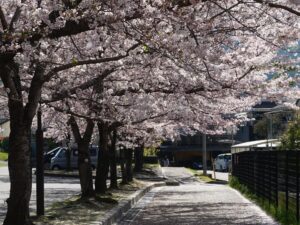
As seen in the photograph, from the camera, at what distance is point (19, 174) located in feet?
38.4

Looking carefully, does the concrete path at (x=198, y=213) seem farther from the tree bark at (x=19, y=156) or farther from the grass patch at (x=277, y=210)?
the tree bark at (x=19, y=156)

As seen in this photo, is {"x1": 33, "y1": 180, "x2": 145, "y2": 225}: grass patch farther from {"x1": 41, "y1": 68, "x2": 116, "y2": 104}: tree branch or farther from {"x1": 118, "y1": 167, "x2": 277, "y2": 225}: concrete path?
{"x1": 41, "y1": 68, "x2": 116, "y2": 104}: tree branch

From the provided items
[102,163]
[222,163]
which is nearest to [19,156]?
[102,163]

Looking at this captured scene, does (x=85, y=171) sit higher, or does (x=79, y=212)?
(x=85, y=171)

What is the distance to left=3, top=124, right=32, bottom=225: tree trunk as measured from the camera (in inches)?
460

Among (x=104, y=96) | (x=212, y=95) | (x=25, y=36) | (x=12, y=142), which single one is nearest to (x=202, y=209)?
(x=212, y=95)

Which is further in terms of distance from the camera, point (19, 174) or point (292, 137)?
point (292, 137)

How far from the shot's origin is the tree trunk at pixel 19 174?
11.7 meters

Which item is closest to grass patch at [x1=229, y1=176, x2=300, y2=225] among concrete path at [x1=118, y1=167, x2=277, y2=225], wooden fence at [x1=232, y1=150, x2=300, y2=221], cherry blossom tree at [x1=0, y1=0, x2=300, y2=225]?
wooden fence at [x1=232, y1=150, x2=300, y2=221]

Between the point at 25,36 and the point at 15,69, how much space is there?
2898 millimetres

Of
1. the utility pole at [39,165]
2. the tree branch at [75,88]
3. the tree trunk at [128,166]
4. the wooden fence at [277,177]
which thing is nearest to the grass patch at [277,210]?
the wooden fence at [277,177]

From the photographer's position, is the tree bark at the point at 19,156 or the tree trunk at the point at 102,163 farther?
the tree trunk at the point at 102,163

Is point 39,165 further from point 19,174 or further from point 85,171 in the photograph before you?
point 85,171

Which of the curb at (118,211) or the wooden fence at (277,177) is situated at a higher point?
the wooden fence at (277,177)
